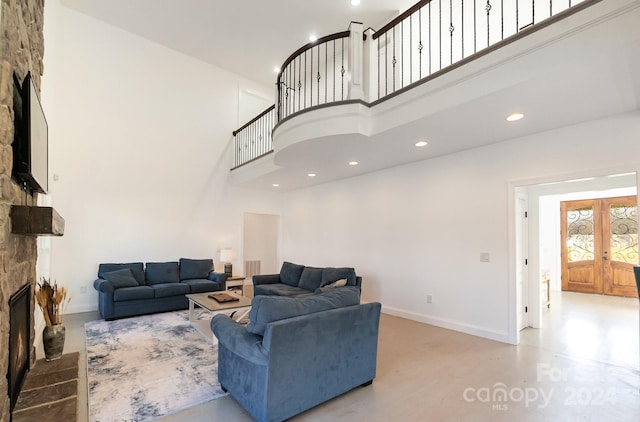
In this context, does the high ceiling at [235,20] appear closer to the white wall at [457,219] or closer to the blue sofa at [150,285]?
the white wall at [457,219]

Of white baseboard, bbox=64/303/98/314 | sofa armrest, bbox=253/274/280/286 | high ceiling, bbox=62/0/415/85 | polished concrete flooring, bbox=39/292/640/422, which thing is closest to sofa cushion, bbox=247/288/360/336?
polished concrete flooring, bbox=39/292/640/422

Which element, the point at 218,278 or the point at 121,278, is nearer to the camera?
the point at 121,278

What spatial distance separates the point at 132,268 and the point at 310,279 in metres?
3.28

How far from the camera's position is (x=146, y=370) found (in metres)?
3.14

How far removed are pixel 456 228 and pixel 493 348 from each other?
170 cm

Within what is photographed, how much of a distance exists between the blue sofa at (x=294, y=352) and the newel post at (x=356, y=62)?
8.41ft

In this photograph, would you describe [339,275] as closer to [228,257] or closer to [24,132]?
[228,257]

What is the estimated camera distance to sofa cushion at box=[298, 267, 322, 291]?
5578mm

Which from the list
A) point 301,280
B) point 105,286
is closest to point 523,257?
point 301,280

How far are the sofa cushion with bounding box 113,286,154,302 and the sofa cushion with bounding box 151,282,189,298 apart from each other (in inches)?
Answer: 3.7

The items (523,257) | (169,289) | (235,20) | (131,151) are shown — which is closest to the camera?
(523,257)

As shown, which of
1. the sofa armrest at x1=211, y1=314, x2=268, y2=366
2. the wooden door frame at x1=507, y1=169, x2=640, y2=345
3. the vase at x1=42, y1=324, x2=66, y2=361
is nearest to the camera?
the sofa armrest at x1=211, y1=314, x2=268, y2=366

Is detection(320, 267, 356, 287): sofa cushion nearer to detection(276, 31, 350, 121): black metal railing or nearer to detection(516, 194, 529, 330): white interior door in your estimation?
detection(516, 194, 529, 330): white interior door

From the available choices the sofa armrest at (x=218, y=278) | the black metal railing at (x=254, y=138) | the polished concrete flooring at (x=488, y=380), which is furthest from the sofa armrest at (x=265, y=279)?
the black metal railing at (x=254, y=138)
